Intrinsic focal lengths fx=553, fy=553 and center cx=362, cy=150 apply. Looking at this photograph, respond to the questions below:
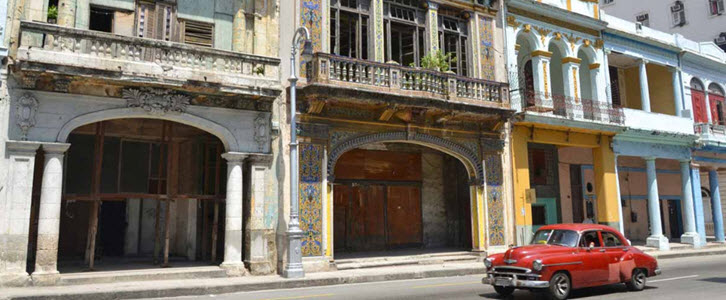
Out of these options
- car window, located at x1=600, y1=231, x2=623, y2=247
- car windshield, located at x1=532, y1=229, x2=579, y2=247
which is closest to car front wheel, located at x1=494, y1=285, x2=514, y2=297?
car windshield, located at x1=532, y1=229, x2=579, y2=247

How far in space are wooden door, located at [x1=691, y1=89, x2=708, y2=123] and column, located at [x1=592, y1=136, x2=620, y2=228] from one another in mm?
7417

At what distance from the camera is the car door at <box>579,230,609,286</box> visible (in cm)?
1059

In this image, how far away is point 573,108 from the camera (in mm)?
21141

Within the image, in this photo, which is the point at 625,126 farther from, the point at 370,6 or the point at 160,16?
the point at 160,16

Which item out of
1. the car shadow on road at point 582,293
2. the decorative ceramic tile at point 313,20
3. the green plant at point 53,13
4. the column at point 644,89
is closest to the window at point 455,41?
the decorative ceramic tile at point 313,20

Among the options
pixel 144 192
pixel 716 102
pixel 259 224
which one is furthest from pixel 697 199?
pixel 144 192

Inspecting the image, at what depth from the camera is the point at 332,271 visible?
50.5 ft

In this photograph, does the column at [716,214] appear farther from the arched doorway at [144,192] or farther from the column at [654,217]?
the arched doorway at [144,192]

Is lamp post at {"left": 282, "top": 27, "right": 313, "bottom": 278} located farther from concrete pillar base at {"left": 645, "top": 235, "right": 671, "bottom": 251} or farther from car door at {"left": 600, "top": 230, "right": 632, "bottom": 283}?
concrete pillar base at {"left": 645, "top": 235, "right": 671, "bottom": 251}

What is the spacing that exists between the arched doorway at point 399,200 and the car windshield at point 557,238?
306 inches

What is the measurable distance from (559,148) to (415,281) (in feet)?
40.4

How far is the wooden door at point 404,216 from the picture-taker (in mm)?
20422

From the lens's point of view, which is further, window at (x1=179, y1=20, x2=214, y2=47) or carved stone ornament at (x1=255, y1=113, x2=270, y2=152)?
window at (x1=179, y1=20, x2=214, y2=47)

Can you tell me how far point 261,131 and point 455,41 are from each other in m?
8.31
